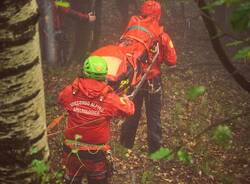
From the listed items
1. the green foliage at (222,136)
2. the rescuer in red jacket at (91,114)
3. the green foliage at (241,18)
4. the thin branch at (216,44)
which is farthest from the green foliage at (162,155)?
the rescuer in red jacket at (91,114)

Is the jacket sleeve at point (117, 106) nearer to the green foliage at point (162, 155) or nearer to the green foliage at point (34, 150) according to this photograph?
the green foliage at point (162, 155)

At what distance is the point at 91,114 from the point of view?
5.62 metres

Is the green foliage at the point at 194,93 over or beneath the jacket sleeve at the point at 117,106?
over

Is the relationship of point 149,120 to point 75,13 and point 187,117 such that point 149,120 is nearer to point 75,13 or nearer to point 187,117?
point 187,117

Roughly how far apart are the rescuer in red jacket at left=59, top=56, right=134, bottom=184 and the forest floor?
536mm

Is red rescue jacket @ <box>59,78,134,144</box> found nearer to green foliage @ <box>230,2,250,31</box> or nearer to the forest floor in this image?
the forest floor

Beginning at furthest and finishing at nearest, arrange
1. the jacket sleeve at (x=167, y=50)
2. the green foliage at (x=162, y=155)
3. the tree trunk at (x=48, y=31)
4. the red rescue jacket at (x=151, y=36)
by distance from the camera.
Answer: the tree trunk at (x=48, y=31) → the jacket sleeve at (x=167, y=50) → the red rescue jacket at (x=151, y=36) → the green foliage at (x=162, y=155)

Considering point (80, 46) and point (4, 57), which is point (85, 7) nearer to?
point (80, 46)

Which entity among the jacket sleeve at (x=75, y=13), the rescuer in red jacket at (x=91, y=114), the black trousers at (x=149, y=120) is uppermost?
the jacket sleeve at (x=75, y=13)

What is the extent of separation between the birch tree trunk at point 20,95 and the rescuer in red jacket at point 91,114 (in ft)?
9.95

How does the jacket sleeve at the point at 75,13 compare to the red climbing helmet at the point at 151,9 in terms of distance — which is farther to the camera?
the jacket sleeve at the point at 75,13

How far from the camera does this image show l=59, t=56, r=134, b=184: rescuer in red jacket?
5.60 m

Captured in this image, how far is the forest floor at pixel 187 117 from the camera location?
8.27 meters

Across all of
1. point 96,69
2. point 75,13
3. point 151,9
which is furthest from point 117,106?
point 75,13
